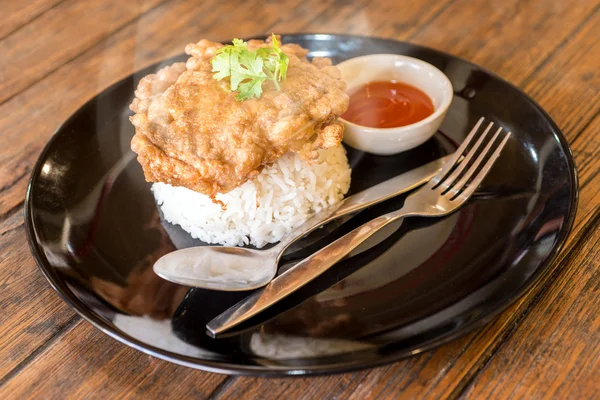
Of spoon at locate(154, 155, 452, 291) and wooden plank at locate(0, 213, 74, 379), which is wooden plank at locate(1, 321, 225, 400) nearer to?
wooden plank at locate(0, 213, 74, 379)

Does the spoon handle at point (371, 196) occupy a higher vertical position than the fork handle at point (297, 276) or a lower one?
lower

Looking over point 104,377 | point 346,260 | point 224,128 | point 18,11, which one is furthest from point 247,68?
point 18,11

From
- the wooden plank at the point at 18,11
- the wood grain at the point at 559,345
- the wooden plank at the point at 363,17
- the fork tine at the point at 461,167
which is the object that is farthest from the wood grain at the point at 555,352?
the wooden plank at the point at 18,11

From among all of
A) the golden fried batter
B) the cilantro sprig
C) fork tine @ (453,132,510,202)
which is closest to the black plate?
fork tine @ (453,132,510,202)

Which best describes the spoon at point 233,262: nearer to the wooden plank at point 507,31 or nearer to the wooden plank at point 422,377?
the wooden plank at point 422,377

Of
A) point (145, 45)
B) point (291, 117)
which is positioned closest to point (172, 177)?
point (291, 117)
